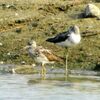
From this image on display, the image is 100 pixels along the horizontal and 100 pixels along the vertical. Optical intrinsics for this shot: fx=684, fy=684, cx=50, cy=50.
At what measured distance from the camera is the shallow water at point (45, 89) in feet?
40.4

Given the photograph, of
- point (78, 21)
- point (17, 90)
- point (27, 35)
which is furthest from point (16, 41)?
point (17, 90)

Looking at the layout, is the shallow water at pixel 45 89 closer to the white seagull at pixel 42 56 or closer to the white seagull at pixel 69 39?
the white seagull at pixel 42 56

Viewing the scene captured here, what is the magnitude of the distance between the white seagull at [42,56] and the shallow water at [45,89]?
75cm

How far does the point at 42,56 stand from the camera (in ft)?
51.1

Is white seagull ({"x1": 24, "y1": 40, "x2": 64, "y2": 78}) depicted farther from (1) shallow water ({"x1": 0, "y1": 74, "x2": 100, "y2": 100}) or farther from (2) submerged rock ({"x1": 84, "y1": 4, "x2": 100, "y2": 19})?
(2) submerged rock ({"x1": 84, "y1": 4, "x2": 100, "y2": 19})

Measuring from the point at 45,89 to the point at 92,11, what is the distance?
5.68 m

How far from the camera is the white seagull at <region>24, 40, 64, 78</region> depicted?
15.3 meters

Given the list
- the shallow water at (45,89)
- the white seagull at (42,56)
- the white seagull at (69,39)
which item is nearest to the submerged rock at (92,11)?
the white seagull at (69,39)

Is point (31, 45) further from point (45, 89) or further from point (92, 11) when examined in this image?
point (45, 89)

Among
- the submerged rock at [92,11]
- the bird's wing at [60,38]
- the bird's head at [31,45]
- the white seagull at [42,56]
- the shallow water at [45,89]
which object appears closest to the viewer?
the shallow water at [45,89]

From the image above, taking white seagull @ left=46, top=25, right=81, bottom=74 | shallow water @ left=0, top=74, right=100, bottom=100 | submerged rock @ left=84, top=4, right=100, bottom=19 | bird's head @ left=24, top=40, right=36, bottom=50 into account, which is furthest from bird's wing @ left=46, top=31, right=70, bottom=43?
submerged rock @ left=84, top=4, right=100, bottom=19

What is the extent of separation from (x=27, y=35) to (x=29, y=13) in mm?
1714

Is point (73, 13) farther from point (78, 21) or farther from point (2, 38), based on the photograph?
point (2, 38)

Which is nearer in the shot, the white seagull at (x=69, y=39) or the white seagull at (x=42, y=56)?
the white seagull at (x=42, y=56)
